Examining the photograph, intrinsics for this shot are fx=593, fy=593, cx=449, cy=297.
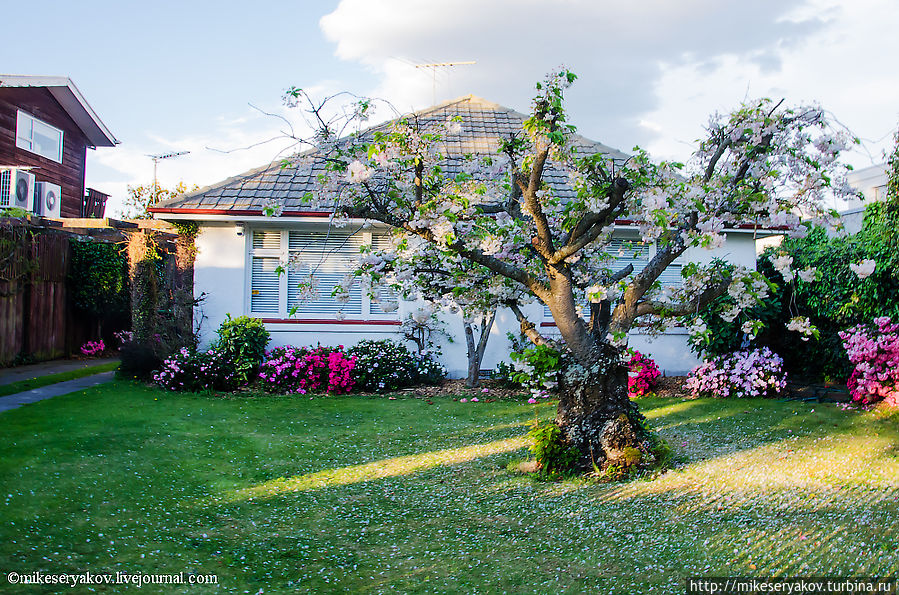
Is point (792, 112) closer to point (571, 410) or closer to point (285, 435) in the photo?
point (571, 410)

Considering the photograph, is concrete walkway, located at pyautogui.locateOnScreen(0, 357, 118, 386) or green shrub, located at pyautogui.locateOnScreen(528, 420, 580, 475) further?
concrete walkway, located at pyautogui.locateOnScreen(0, 357, 118, 386)

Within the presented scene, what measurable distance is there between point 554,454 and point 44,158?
63.3 feet

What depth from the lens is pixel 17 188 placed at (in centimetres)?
1619

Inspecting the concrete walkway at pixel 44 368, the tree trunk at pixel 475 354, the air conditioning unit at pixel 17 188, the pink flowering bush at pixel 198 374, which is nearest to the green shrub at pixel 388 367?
the tree trunk at pixel 475 354

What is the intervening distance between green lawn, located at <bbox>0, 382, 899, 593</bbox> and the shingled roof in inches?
161

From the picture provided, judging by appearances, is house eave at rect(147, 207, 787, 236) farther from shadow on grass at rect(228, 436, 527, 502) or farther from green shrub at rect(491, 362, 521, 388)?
shadow on grass at rect(228, 436, 527, 502)

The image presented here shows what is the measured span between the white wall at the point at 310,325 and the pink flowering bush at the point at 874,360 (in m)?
2.98

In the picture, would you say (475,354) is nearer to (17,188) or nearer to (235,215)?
(235,215)

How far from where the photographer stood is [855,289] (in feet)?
29.2

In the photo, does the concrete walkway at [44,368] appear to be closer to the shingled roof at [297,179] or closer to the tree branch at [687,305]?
the shingled roof at [297,179]

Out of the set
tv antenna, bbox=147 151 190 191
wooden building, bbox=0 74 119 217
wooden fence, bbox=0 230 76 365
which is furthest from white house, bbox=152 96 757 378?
tv antenna, bbox=147 151 190 191

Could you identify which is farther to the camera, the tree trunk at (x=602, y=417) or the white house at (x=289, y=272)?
the white house at (x=289, y=272)

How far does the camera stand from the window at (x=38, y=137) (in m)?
16.9

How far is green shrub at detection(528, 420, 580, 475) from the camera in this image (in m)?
5.30
